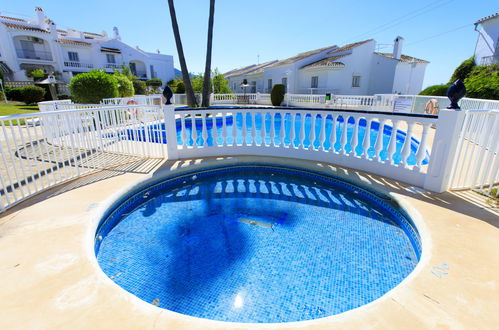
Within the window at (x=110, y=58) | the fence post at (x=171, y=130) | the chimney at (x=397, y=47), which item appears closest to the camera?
the fence post at (x=171, y=130)

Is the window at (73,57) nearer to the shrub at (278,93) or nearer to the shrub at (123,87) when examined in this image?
the shrub at (123,87)

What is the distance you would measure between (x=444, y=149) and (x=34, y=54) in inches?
1567

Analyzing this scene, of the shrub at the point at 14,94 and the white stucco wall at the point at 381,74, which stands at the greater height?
the white stucco wall at the point at 381,74

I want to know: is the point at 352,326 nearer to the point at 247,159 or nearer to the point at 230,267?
the point at 230,267

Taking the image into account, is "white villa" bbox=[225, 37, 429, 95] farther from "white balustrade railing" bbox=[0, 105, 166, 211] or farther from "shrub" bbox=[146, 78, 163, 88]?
"white balustrade railing" bbox=[0, 105, 166, 211]

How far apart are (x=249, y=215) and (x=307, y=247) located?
101 centimetres

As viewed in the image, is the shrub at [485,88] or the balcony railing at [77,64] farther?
the balcony railing at [77,64]

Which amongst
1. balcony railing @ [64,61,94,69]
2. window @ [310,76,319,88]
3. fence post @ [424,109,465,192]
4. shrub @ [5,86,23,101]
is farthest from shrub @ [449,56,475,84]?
balcony railing @ [64,61,94,69]

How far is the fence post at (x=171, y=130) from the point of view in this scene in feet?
15.9

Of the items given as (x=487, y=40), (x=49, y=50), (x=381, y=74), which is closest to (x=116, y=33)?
(x=49, y=50)

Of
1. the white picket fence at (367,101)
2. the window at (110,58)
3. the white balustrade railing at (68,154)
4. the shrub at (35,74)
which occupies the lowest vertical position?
the white balustrade railing at (68,154)

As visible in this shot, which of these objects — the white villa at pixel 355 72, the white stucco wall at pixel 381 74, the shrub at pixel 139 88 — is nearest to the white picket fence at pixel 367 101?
the white villa at pixel 355 72

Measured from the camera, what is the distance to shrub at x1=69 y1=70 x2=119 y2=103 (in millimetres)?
10086

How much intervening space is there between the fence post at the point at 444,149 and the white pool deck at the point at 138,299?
32cm
